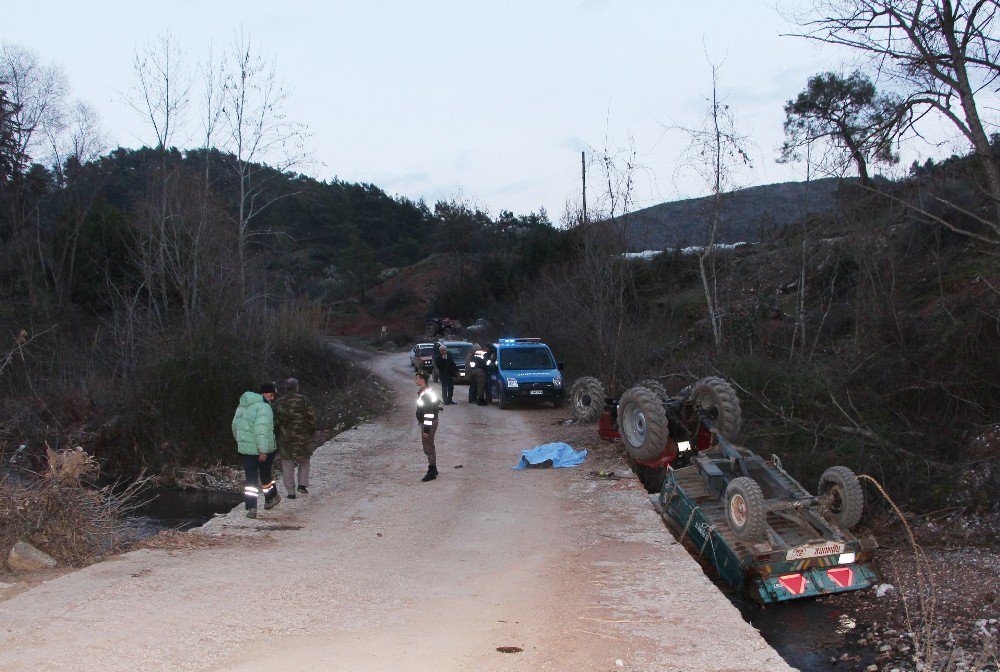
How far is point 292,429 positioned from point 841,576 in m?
7.37

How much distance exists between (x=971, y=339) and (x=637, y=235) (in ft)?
74.7

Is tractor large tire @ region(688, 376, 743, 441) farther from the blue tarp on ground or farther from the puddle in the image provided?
the puddle

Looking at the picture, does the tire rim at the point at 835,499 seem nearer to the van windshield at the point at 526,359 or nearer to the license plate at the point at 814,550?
the license plate at the point at 814,550

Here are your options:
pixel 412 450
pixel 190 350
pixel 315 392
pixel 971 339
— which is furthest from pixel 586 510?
pixel 315 392

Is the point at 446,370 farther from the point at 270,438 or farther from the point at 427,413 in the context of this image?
the point at 270,438

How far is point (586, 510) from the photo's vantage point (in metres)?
10.9

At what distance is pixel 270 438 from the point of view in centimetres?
1056

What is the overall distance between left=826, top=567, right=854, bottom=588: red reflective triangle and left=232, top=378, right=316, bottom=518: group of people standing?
277 inches

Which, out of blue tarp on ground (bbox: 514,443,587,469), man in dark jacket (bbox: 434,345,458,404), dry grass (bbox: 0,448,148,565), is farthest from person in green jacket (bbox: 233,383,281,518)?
man in dark jacket (bbox: 434,345,458,404)

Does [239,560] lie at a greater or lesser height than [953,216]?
lesser

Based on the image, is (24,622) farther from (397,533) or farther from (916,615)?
(916,615)

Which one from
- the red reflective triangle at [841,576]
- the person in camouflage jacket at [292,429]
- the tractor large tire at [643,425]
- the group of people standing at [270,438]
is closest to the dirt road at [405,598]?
the group of people standing at [270,438]

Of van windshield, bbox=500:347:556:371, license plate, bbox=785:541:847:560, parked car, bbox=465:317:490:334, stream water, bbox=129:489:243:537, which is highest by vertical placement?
parked car, bbox=465:317:490:334

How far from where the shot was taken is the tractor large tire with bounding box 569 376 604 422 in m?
18.2
